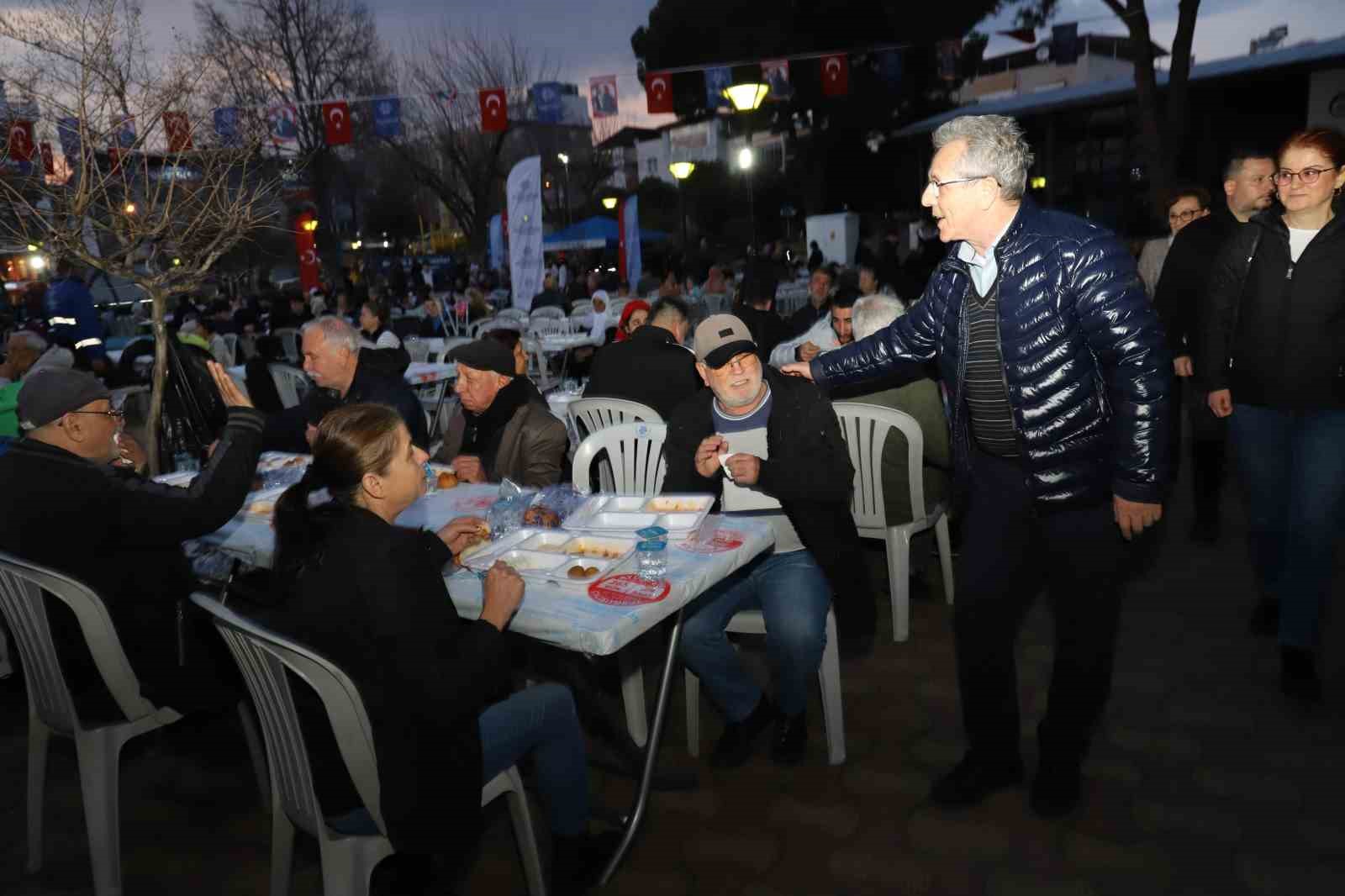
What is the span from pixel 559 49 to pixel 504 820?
25296mm

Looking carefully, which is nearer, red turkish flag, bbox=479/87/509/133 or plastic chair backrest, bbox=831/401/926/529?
plastic chair backrest, bbox=831/401/926/529

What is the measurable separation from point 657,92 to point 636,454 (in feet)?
39.1

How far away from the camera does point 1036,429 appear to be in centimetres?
226

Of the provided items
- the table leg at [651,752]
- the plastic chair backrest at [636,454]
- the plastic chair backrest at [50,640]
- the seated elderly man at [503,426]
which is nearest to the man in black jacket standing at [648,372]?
the plastic chair backrest at [636,454]

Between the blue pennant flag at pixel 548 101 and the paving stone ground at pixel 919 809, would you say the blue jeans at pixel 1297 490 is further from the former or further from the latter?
the blue pennant flag at pixel 548 101

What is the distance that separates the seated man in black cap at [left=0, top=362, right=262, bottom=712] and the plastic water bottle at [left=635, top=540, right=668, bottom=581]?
116 centimetres

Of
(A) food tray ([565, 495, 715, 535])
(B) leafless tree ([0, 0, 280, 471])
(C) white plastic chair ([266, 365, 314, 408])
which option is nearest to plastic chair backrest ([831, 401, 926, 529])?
(A) food tray ([565, 495, 715, 535])

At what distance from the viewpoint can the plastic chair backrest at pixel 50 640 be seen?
2.25 metres

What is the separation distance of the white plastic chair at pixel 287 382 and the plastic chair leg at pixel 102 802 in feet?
16.7

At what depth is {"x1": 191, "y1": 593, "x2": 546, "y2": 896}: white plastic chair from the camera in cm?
172

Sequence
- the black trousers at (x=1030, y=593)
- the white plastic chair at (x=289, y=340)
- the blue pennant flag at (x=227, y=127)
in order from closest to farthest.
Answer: the black trousers at (x=1030, y=593) < the blue pennant flag at (x=227, y=127) < the white plastic chair at (x=289, y=340)

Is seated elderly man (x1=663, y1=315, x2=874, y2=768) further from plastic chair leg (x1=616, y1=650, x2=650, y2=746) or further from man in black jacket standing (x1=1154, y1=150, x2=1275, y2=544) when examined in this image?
man in black jacket standing (x1=1154, y1=150, x2=1275, y2=544)

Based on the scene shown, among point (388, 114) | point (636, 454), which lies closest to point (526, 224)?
point (388, 114)

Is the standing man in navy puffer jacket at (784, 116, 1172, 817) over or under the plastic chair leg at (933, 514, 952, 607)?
over
